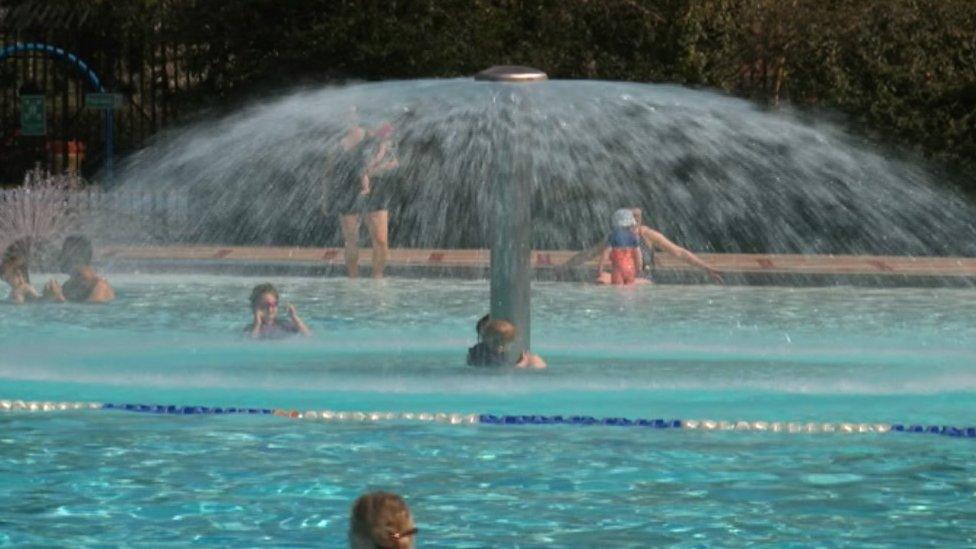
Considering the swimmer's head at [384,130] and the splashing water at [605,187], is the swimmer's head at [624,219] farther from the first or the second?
the splashing water at [605,187]

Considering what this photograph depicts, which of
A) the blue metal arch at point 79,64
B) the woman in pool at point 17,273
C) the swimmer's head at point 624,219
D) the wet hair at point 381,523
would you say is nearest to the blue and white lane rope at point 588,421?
the wet hair at point 381,523

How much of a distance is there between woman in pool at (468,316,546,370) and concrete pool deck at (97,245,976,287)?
7.39 metres

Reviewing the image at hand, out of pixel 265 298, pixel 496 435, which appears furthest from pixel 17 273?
pixel 496 435

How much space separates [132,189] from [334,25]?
3.60 meters

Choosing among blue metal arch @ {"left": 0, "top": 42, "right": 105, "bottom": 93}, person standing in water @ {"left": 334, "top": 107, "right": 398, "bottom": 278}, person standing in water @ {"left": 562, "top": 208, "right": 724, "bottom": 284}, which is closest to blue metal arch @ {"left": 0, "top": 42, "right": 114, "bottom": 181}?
blue metal arch @ {"left": 0, "top": 42, "right": 105, "bottom": 93}

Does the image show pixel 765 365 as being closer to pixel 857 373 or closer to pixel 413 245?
pixel 857 373

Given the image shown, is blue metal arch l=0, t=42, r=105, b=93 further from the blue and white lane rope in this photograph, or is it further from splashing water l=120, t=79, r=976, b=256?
the blue and white lane rope

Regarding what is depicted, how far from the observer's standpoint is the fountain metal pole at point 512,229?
1402 cm

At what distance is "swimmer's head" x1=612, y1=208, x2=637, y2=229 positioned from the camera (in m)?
20.6

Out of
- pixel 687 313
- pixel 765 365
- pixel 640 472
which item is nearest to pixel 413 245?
pixel 687 313

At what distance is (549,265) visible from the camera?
75.8ft

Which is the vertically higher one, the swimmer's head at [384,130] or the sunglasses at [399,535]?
the swimmer's head at [384,130]

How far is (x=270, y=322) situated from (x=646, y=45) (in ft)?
47.9

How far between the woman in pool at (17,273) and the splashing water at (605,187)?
249 inches
